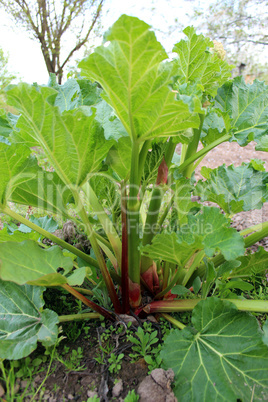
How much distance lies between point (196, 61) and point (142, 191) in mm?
506

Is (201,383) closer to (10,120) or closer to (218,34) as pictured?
(10,120)

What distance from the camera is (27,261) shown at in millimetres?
837

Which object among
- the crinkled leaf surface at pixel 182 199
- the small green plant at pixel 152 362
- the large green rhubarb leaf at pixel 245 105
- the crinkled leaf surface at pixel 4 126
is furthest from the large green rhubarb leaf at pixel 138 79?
the small green plant at pixel 152 362

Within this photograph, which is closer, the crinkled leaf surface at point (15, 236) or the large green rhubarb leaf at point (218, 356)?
the large green rhubarb leaf at point (218, 356)

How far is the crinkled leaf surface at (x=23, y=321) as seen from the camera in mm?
844

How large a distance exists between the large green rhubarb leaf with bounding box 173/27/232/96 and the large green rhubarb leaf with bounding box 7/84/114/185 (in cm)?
39

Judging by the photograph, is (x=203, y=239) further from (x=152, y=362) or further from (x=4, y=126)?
(x=4, y=126)

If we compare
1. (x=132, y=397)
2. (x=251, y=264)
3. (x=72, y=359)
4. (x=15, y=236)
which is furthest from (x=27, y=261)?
(x=251, y=264)

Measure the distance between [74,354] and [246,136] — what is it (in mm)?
917

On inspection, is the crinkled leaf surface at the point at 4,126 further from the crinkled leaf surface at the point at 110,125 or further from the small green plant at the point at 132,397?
the small green plant at the point at 132,397

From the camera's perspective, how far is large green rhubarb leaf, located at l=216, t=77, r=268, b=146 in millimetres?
1082

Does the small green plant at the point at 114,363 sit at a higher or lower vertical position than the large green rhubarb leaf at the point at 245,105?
lower

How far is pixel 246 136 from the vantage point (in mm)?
1056

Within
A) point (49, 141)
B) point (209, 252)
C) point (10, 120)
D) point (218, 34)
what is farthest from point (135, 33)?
point (218, 34)
